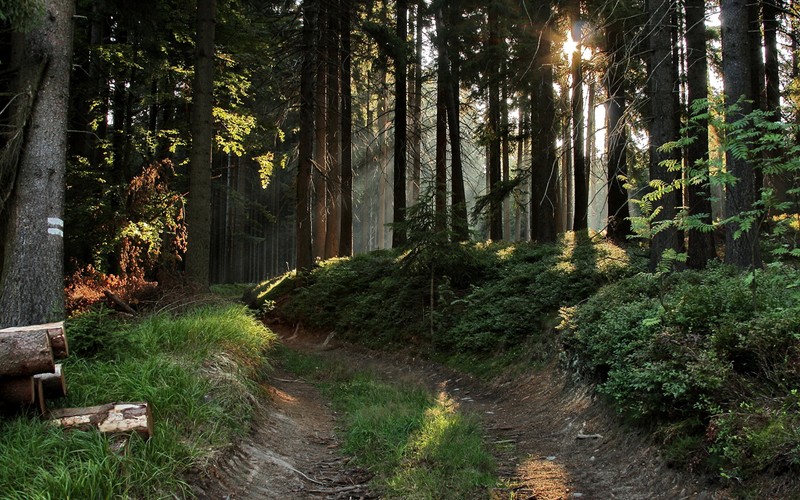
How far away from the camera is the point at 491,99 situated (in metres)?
17.5

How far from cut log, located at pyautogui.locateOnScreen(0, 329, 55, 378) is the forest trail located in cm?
147

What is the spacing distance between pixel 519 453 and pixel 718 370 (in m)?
2.21

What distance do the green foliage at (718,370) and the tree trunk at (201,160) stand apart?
26.3ft

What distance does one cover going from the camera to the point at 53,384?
4062 mm

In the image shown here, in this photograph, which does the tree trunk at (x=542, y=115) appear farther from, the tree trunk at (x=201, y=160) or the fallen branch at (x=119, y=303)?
the fallen branch at (x=119, y=303)

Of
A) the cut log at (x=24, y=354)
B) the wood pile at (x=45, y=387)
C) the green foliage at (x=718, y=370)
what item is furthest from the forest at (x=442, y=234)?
the cut log at (x=24, y=354)

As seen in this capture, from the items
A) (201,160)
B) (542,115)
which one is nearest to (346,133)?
(542,115)

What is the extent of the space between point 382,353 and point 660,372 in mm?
7976

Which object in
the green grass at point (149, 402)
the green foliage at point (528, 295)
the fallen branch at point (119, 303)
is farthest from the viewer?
the green foliage at point (528, 295)

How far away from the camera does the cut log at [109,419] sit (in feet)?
12.5

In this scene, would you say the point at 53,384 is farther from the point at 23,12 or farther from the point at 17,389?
the point at 23,12

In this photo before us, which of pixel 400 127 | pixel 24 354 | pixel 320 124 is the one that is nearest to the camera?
pixel 24 354

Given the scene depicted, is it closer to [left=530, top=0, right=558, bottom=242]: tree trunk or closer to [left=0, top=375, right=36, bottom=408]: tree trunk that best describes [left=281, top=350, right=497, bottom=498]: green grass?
[left=0, top=375, right=36, bottom=408]: tree trunk

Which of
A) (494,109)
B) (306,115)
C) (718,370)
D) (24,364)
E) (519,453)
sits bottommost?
(519,453)
